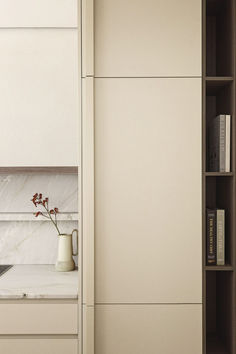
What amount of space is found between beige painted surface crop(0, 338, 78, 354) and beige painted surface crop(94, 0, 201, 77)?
4.05 ft

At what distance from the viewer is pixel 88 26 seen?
5.14 ft

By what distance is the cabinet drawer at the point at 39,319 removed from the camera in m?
1.63

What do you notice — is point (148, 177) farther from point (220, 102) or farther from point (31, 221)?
point (31, 221)

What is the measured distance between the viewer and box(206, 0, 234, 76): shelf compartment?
1.76 m

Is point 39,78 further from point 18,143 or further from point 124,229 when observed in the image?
point 124,229

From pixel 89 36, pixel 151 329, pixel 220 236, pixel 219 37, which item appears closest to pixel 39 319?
pixel 151 329

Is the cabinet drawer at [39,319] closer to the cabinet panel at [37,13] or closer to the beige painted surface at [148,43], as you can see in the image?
the beige painted surface at [148,43]

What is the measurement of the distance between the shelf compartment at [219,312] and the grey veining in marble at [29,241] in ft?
2.94

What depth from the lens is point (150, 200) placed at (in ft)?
5.22

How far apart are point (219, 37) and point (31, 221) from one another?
61.0 inches

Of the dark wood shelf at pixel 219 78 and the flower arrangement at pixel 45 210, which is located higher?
the dark wood shelf at pixel 219 78

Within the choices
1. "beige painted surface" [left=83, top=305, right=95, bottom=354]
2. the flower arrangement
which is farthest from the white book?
the flower arrangement

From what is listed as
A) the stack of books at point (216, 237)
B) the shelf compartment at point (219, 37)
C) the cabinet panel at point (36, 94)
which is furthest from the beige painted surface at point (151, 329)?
the shelf compartment at point (219, 37)

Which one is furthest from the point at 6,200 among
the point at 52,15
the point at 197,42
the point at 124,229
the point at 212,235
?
the point at 197,42
